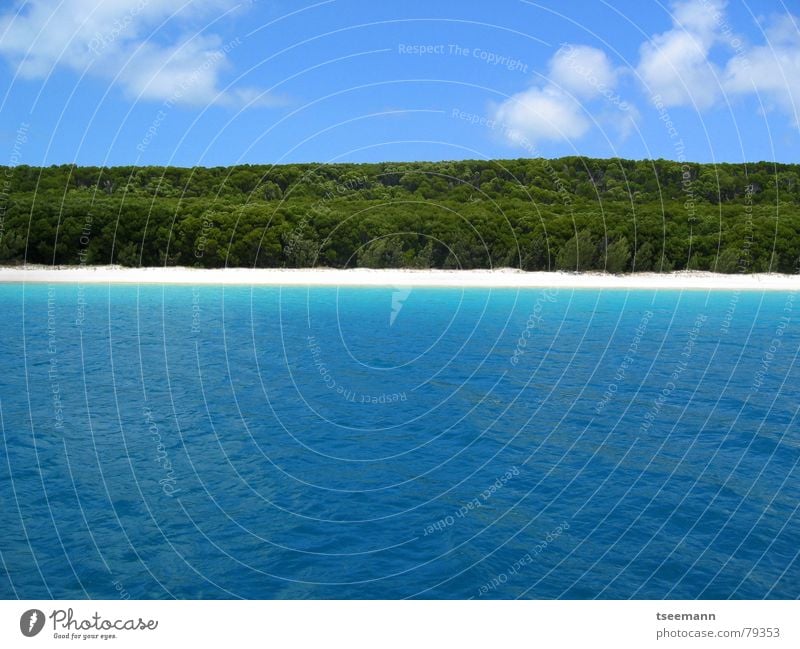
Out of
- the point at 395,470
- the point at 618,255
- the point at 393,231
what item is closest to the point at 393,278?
the point at 393,231

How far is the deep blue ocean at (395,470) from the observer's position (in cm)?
927

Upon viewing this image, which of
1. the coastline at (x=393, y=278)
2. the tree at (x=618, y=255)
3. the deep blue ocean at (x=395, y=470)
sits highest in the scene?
the tree at (x=618, y=255)

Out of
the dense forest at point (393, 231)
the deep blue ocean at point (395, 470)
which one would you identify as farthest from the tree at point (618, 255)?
the deep blue ocean at point (395, 470)

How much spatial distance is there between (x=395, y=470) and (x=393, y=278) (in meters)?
52.3

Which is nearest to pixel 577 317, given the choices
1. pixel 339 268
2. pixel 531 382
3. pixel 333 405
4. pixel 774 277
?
pixel 531 382

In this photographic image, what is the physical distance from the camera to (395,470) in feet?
43.8

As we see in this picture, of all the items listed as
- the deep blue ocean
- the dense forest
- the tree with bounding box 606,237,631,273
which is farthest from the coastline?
the deep blue ocean

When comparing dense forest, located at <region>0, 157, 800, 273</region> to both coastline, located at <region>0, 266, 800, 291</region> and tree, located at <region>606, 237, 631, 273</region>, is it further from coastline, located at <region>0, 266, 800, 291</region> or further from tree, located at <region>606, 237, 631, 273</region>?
coastline, located at <region>0, 266, 800, 291</region>

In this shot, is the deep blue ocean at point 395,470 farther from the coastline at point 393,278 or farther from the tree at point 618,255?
the tree at point 618,255

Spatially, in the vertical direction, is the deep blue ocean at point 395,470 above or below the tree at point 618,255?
below

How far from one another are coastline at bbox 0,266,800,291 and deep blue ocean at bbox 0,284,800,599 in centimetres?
3301

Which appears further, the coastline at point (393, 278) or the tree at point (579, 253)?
the tree at point (579, 253)

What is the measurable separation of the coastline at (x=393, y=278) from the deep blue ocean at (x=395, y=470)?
33009mm
